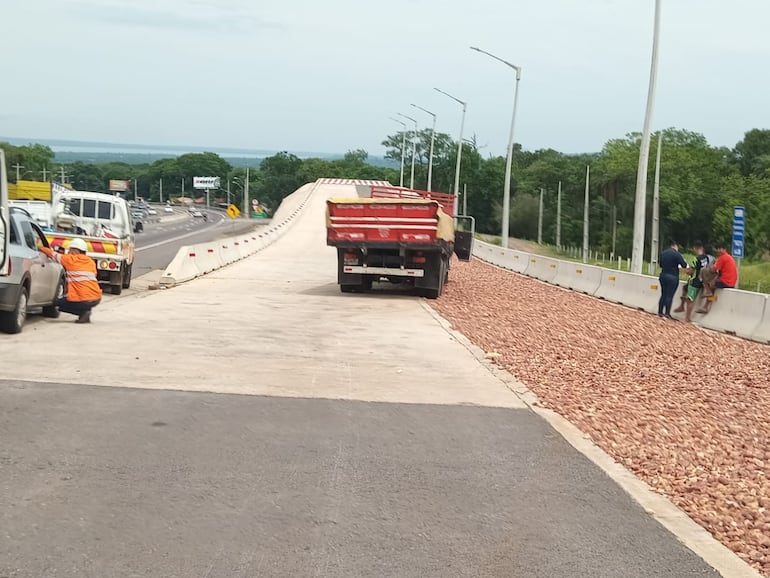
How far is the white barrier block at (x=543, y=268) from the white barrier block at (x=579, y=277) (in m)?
0.60

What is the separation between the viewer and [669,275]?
810 inches

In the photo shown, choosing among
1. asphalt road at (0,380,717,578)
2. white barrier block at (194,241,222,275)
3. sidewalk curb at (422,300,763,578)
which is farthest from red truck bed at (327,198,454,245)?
asphalt road at (0,380,717,578)

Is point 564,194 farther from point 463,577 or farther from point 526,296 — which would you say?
point 463,577

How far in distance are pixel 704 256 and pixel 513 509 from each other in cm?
1438

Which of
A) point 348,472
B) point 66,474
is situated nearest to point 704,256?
point 348,472

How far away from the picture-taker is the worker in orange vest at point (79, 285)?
1502 centimetres

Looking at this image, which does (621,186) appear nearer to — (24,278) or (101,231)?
(101,231)

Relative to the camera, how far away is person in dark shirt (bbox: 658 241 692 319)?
20.4 meters

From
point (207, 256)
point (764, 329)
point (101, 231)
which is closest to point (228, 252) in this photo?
point (207, 256)

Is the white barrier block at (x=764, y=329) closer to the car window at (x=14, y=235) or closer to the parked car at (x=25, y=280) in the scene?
the parked car at (x=25, y=280)

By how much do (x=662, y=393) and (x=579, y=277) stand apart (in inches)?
704

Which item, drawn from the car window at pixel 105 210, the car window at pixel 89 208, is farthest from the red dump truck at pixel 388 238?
the car window at pixel 89 208

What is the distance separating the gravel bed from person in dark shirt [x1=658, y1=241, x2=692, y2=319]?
0.51 meters

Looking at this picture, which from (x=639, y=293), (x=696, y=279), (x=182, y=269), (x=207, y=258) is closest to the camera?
(x=696, y=279)
